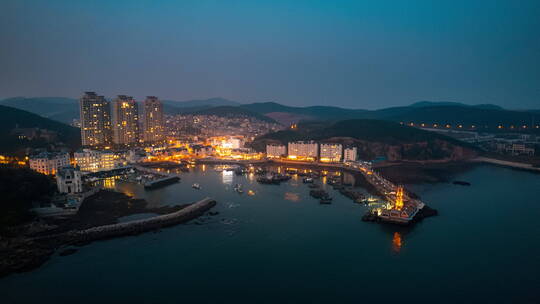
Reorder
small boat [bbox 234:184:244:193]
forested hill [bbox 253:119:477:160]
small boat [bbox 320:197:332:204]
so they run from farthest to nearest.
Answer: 1. forested hill [bbox 253:119:477:160]
2. small boat [bbox 234:184:244:193]
3. small boat [bbox 320:197:332:204]

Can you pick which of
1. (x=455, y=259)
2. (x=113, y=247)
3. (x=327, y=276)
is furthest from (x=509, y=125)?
(x=113, y=247)

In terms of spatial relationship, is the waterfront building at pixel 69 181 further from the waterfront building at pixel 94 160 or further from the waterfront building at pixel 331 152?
the waterfront building at pixel 331 152

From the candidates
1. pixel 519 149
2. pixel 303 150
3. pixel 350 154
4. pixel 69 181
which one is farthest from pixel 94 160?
pixel 519 149

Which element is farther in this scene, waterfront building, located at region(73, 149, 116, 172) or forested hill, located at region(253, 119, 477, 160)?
forested hill, located at region(253, 119, 477, 160)

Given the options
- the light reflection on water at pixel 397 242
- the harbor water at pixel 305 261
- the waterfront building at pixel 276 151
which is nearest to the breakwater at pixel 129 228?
the harbor water at pixel 305 261

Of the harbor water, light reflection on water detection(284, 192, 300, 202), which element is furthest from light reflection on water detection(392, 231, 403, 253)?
light reflection on water detection(284, 192, 300, 202)

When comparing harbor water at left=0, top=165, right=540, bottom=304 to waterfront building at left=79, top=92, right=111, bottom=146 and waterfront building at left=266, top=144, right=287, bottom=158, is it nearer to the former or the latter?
waterfront building at left=266, top=144, right=287, bottom=158

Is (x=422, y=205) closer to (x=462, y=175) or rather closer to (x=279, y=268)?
(x=279, y=268)
